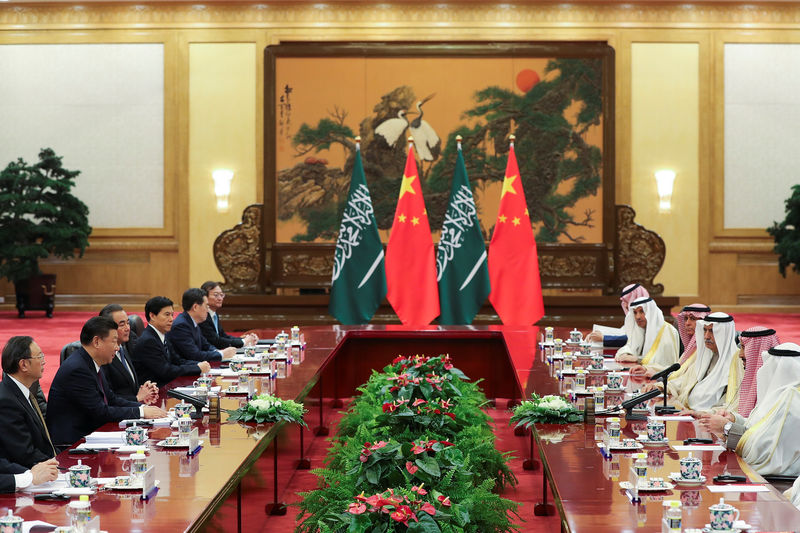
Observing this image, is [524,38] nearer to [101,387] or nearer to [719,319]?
[719,319]

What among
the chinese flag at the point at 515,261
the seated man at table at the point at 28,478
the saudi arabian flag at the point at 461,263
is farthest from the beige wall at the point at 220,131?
the seated man at table at the point at 28,478

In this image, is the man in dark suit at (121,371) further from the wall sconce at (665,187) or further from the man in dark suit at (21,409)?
the wall sconce at (665,187)

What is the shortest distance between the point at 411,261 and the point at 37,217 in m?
6.52

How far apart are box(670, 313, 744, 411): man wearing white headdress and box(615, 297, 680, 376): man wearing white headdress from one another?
650 mm

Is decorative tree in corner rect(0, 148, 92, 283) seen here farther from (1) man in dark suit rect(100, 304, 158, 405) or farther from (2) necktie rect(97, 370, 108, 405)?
(2) necktie rect(97, 370, 108, 405)

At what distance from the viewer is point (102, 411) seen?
187 inches

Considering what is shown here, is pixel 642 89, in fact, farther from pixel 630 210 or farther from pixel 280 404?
pixel 280 404

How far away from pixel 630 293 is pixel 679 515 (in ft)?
19.2

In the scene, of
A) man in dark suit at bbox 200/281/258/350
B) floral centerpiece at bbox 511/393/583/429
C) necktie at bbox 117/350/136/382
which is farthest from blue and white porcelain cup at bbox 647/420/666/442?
man in dark suit at bbox 200/281/258/350

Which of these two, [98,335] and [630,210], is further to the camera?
[630,210]

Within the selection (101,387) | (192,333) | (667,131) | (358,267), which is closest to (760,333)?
(101,387)

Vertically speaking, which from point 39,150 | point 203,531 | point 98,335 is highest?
point 39,150

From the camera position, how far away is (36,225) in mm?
13664

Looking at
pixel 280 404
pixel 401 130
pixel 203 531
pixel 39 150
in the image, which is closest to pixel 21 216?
pixel 39 150
